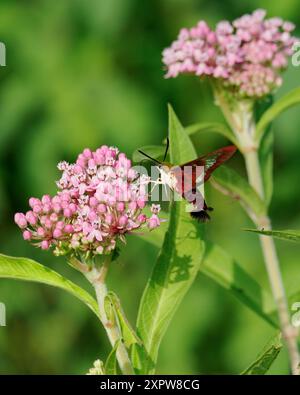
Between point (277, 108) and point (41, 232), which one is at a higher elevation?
point (277, 108)

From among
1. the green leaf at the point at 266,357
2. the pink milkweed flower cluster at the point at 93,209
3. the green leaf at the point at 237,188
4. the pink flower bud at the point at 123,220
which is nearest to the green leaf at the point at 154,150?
the green leaf at the point at 237,188

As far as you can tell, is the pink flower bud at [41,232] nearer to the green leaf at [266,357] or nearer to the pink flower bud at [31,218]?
the pink flower bud at [31,218]

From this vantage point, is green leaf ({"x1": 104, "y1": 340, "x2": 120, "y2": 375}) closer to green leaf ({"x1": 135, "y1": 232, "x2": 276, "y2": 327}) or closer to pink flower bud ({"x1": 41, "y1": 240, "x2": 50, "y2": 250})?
pink flower bud ({"x1": 41, "y1": 240, "x2": 50, "y2": 250})

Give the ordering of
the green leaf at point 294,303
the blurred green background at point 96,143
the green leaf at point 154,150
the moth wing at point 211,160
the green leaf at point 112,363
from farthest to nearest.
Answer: the blurred green background at point 96,143
the green leaf at point 294,303
the green leaf at point 154,150
the moth wing at point 211,160
the green leaf at point 112,363

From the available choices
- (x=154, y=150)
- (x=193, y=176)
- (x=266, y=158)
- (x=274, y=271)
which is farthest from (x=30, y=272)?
(x=266, y=158)

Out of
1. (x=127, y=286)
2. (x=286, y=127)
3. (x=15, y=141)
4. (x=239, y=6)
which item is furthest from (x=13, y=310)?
(x=239, y=6)

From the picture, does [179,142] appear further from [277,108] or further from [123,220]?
[277,108]

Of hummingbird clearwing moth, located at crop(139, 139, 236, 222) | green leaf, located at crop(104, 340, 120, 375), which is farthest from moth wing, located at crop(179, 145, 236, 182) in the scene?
green leaf, located at crop(104, 340, 120, 375)
